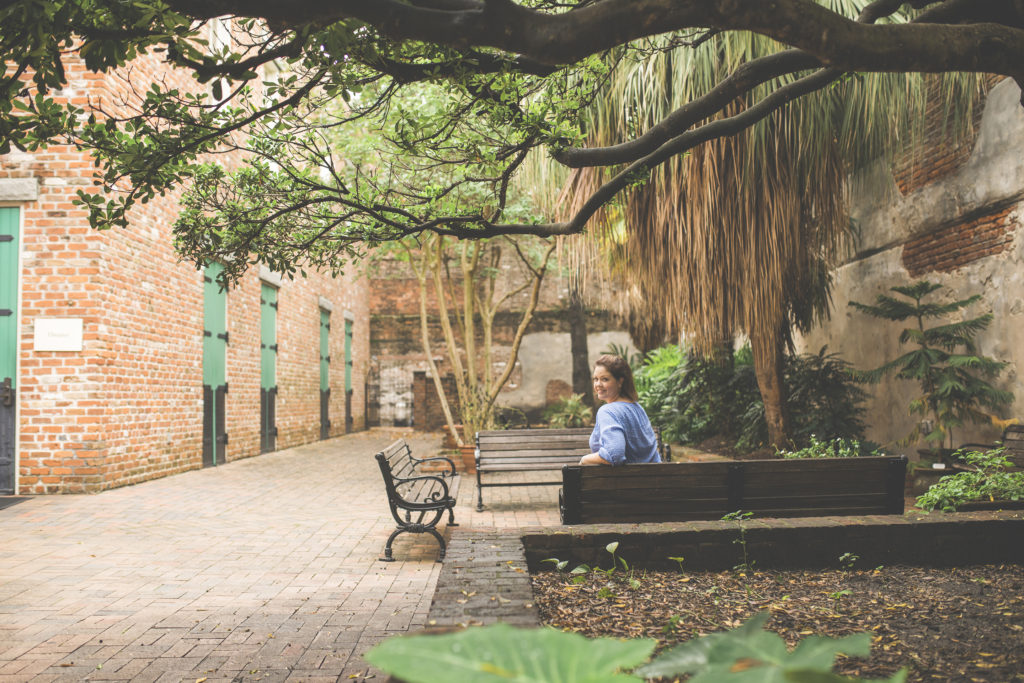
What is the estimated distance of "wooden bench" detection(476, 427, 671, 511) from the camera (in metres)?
7.25

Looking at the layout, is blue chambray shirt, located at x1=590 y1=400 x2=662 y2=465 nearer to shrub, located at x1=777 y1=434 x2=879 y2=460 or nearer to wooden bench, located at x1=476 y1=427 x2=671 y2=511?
shrub, located at x1=777 y1=434 x2=879 y2=460

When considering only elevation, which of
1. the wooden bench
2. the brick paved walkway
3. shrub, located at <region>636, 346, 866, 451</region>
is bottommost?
the brick paved walkway

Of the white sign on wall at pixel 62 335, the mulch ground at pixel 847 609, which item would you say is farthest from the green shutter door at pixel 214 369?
the mulch ground at pixel 847 609

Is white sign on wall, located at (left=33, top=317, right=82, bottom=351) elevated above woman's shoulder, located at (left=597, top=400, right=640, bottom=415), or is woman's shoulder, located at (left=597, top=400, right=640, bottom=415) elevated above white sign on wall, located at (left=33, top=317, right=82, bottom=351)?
white sign on wall, located at (left=33, top=317, right=82, bottom=351)

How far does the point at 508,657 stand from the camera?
1.73ft

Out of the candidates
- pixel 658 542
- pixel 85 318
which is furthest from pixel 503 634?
pixel 85 318

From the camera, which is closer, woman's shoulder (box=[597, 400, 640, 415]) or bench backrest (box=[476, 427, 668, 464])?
woman's shoulder (box=[597, 400, 640, 415])

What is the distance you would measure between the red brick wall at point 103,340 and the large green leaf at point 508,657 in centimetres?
706

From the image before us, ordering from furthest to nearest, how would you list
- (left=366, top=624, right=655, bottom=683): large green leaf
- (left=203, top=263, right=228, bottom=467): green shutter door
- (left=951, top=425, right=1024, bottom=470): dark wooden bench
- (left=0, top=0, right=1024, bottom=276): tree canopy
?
(left=203, top=263, right=228, bottom=467): green shutter door < (left=951, top=425, right=1024, bottom=470): dark wooden bench < (left=0, top=0, right=1024, bottom=276): tree canopy < (left=366, top=624, right=655, bottom=683): large green leaf

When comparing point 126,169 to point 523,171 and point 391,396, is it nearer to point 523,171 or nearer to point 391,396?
point 523,171

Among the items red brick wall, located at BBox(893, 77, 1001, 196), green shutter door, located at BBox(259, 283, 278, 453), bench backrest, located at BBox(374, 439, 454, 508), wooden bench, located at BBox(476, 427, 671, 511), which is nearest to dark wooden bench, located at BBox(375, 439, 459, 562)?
bench backrest, located at BBox(374, 439, 454, 508)

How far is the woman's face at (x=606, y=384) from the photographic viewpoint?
4.28m

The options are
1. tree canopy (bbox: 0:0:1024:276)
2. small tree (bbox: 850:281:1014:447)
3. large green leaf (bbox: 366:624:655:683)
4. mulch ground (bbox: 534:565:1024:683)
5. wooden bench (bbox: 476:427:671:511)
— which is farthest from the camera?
wooden bench (bbox: 476:427:671:511)

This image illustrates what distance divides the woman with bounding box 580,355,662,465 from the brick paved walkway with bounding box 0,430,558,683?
4.67ft
